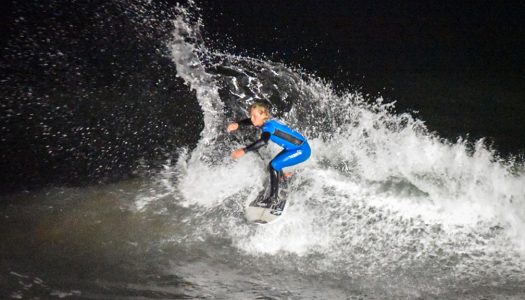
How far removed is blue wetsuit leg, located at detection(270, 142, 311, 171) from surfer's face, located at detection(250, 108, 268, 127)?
57 cm

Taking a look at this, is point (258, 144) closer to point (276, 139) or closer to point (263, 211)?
point (276, 139)

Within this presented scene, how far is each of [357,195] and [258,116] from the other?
7.28ft

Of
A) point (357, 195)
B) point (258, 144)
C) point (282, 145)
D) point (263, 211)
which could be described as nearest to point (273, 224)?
point (263, 211)

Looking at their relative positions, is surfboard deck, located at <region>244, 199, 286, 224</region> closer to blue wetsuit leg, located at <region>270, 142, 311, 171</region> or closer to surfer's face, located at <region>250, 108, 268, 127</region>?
blue wetsuit leg, located at <region>270, 142, 311, 171</region>

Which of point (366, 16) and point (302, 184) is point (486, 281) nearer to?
point (302, 184)

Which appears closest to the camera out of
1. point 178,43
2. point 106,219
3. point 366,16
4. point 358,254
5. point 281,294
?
point 281,294

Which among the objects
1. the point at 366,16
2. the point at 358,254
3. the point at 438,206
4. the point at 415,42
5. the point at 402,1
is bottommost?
the point at 358,254

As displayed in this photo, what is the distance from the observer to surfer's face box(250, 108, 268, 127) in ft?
18.8

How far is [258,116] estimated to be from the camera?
5.75m

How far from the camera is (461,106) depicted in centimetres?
987

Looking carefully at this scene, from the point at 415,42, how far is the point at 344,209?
8.88 m

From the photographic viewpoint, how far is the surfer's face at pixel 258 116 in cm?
574

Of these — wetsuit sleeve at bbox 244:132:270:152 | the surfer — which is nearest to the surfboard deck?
the surfer

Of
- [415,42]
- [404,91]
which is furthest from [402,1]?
[404,91]
